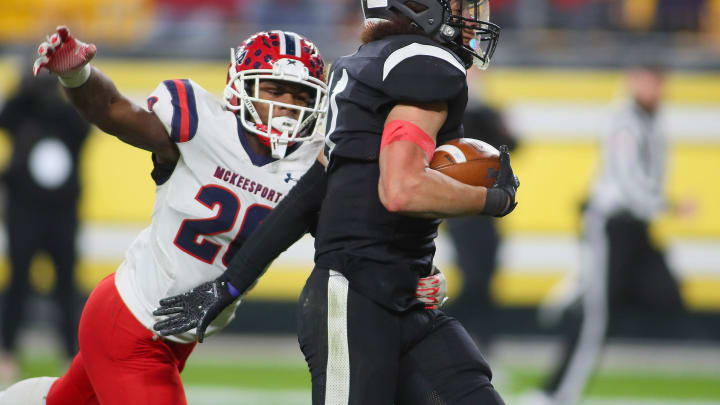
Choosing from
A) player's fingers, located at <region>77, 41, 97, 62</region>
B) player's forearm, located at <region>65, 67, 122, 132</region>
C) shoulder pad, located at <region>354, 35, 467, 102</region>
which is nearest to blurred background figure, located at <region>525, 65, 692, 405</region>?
shoulder pad, located at <region>354, 35, 467, 102</region>

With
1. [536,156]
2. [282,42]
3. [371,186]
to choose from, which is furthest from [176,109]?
[536,156]

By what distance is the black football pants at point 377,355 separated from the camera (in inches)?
91.3

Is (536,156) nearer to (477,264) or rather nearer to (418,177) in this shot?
(477,264)

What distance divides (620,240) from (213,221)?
303 centimetres

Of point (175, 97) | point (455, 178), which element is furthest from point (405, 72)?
point (175, 97)

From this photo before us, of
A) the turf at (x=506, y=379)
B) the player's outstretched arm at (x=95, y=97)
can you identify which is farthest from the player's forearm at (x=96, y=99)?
the turf at (x=506, y=379)

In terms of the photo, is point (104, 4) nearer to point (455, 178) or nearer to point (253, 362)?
point (253, 362)

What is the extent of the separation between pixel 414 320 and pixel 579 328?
111 inches

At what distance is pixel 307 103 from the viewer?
2.84 meters

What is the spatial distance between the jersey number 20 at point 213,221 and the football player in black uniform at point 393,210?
12.9 inches

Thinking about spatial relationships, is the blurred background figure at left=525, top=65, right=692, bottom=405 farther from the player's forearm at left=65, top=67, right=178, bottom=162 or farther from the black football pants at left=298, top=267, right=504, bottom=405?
the player's forearm at left=65, top=67, right=178, bottom=162

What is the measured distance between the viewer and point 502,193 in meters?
2.37

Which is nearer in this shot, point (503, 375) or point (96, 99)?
point (96, 99)

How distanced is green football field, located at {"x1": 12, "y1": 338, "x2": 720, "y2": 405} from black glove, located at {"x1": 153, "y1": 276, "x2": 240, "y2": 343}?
94.5 inches
